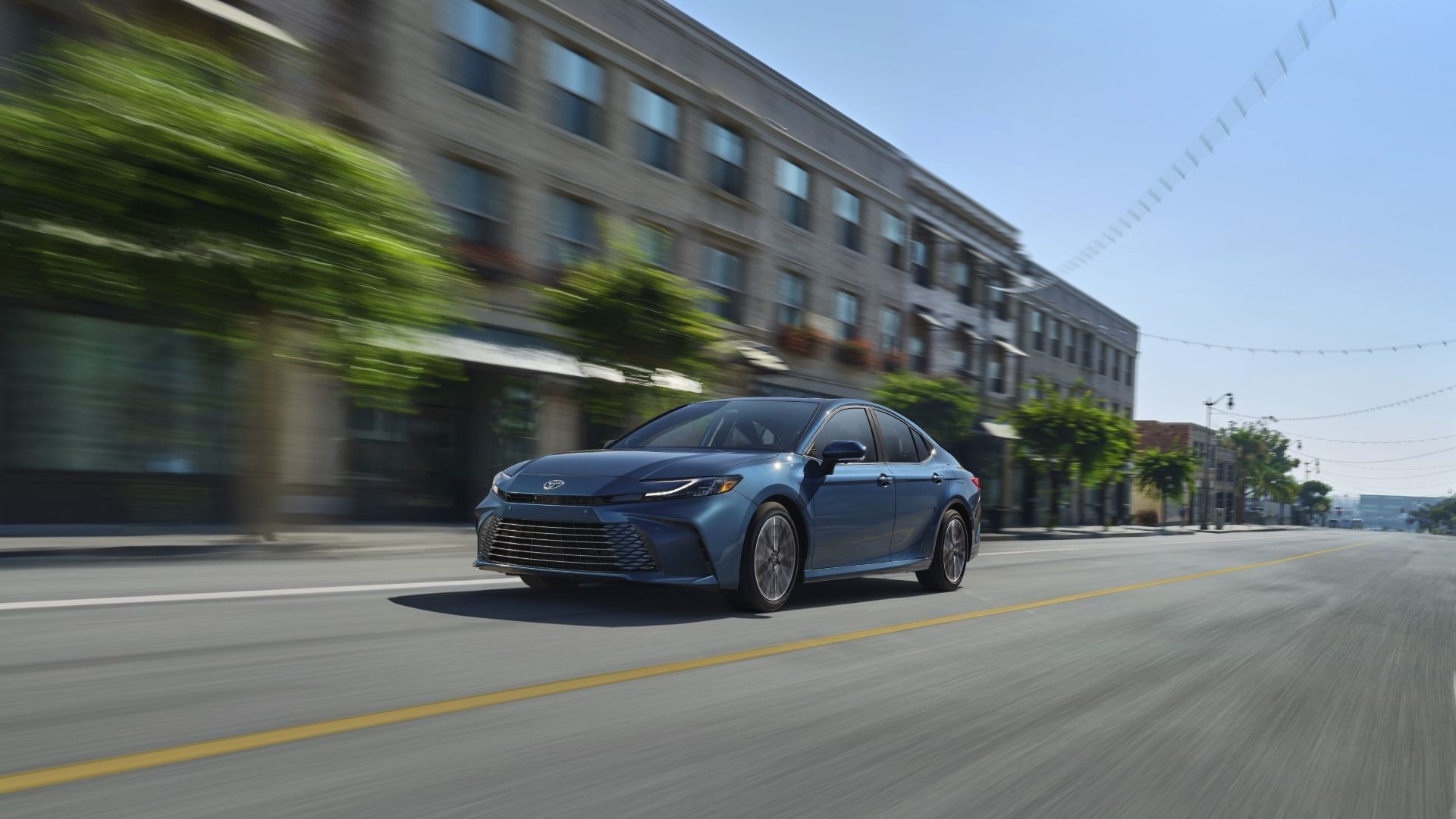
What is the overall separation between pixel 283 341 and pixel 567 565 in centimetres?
710

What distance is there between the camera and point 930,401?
3200cm

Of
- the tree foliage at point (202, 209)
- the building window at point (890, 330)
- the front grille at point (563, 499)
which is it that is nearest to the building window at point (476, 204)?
the tree foliage at point (202, 209)

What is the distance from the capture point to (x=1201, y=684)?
18.8ft

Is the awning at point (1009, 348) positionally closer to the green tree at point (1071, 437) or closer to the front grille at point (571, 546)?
the green tree at point (1071, 437)

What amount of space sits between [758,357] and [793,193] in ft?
23.7

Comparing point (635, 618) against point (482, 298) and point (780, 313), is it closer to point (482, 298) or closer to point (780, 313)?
point (482, 298)

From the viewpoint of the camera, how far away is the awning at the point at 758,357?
24.5 m

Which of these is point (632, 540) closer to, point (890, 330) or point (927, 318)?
point (890, 330)

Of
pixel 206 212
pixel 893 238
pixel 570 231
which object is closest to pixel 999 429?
pixel 893 238

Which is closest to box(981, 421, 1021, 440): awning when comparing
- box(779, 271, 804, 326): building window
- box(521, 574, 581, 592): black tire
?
box(779, 271, 804, 326): building window

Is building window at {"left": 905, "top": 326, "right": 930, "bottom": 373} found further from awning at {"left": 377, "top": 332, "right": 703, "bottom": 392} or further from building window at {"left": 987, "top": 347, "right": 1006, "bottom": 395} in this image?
awning at {"left": 377, "top": 332, "right": 703, "bottom": 392}

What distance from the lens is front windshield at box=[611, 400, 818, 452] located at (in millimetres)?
7871

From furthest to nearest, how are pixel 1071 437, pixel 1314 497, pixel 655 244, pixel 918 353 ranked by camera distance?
pixel 1314 497
pixel 1071 437
pixel 918 353
pixel 655 244

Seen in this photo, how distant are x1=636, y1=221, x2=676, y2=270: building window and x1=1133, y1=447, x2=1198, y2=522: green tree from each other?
39.3m
